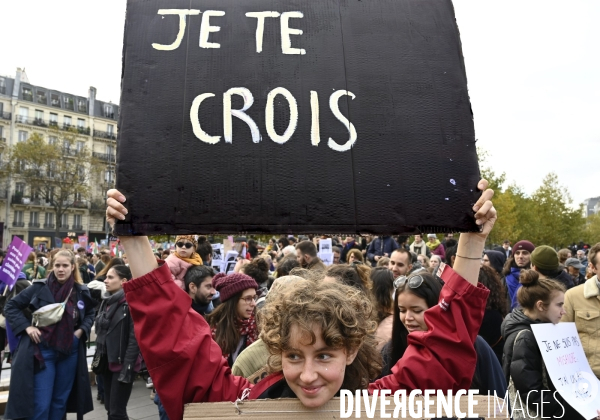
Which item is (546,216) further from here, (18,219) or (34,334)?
(18,219)

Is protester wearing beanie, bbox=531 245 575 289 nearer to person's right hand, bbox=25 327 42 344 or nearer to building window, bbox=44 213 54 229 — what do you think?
person's right hand, bbox=25 327 42 344

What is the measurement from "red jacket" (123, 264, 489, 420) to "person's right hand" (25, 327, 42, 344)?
421 centimetres

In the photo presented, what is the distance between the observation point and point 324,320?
1674mm

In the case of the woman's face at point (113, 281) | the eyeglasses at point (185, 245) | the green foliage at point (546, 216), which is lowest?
the woman's face at point (113, 281)

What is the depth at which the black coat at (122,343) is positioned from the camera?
5.17 metres

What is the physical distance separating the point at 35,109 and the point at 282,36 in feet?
228

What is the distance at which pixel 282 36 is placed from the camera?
2.02 m

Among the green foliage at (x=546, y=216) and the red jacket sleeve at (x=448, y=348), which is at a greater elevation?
the green foliage at (x=546, y=216)

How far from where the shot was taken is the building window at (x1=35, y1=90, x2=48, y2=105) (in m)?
63.8

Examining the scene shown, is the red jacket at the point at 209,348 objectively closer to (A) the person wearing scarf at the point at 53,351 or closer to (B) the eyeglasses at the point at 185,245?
(A) the person wearing scarf at the point at 53,351

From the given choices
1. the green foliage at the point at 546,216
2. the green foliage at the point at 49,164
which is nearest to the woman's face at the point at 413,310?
the green foliage at the point at 546,216

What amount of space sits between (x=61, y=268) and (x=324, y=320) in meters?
4.71

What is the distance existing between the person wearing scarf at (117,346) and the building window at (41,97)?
67.0m

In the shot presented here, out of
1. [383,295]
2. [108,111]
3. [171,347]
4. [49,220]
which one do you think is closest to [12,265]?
[383,295]
